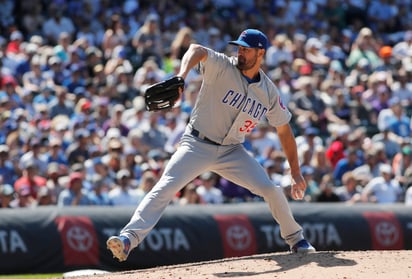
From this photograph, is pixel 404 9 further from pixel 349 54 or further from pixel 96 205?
pixel 96 205

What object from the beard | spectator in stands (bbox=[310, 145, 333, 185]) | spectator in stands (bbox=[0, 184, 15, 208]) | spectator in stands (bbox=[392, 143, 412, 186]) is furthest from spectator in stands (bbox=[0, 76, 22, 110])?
the beard

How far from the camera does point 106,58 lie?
691 inches

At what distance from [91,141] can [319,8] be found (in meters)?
8.88

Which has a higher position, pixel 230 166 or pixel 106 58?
pixel 106 58

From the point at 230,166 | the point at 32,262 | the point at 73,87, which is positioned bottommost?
the point at 32,262

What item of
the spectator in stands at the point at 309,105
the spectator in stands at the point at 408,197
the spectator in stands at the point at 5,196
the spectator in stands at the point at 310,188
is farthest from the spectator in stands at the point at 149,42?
the spectator in stands at the point at 5,196

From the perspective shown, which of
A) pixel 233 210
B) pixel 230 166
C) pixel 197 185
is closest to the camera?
pixel 230 166

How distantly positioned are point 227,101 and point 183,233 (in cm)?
517

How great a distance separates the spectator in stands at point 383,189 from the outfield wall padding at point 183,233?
766mm

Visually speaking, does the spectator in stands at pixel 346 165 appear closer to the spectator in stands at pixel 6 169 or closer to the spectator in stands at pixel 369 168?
the spectator in stands at pixel 369 168

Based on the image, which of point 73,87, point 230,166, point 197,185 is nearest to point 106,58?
point 73,87

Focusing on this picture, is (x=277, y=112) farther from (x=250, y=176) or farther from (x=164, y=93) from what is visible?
(x=164, y=93)

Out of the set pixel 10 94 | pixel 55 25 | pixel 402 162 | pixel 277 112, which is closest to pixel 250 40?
pixel 277 112

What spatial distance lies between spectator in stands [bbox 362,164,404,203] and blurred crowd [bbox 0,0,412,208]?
2cm
